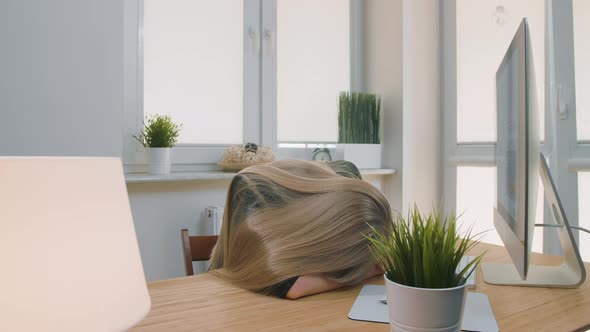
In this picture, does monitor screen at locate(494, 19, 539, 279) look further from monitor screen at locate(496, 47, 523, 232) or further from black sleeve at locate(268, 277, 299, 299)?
black sleeve at locate(268, 277, 299, 299)

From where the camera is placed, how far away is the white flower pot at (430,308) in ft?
2.01

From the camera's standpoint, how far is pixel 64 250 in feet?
1.31

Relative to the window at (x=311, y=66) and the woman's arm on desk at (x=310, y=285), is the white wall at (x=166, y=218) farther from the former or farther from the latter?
the woman's arm on desk at (x=310, y=285)

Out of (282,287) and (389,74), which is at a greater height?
(389,74)

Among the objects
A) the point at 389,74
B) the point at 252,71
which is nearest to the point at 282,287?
the point at 252,71

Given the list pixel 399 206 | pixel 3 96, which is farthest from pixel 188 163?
pixel 399 206

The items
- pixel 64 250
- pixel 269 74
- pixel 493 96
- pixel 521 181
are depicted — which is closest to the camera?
pixel 64 250

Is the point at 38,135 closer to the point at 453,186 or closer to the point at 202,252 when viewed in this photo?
the point at 202,252

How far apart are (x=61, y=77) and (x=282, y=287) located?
130 centimetres

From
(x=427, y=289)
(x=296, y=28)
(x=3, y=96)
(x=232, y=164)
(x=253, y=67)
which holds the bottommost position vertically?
(x=427, y=289)

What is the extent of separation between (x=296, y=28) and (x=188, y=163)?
1.06 meters

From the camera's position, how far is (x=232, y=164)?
2.17m

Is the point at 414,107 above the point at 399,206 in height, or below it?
above

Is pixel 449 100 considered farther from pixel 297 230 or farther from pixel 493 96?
pixel 297 230
